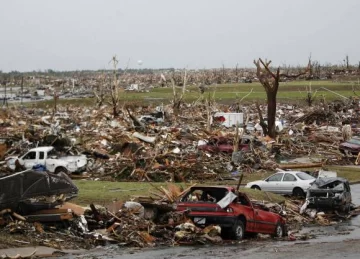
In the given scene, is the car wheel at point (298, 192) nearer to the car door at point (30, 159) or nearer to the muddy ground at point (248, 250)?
the muddy ground at point (248, 250)

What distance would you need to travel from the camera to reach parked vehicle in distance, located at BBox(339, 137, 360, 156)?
147 ft

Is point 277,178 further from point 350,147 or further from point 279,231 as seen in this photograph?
point 350,147

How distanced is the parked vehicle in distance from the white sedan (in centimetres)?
1710

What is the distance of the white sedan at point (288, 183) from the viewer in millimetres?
27969

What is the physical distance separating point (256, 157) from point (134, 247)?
2217 centimetres

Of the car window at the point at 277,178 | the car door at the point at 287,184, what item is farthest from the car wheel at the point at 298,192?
the car window at the point at 277,178

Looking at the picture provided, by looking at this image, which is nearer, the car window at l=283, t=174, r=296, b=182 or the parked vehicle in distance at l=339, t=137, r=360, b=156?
the car window at l=283, t=174, r=296, b=182

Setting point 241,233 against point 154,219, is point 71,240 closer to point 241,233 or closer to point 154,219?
point 154,219

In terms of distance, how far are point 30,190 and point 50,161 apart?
16.0 meters

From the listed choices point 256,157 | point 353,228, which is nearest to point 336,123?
point 256,157

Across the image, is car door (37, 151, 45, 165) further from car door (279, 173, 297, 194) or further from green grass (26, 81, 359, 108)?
green grass (26, 81, 359, 108)

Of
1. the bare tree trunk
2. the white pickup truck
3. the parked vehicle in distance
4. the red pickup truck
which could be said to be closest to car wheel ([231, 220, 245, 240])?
the red pickup truck

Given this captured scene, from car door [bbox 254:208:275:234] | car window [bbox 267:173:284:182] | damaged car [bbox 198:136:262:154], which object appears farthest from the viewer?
damaged car [bbox 198:136:262:154]

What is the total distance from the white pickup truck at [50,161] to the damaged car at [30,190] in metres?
15.0
